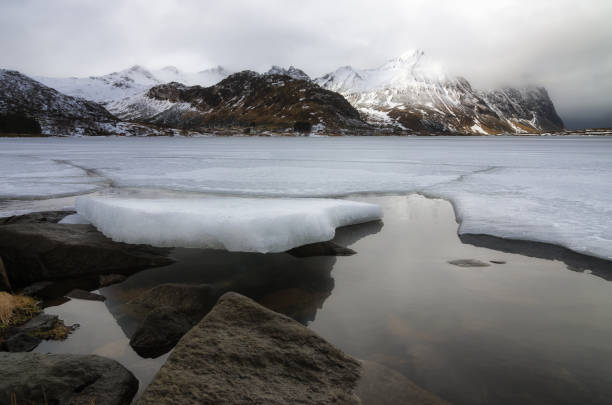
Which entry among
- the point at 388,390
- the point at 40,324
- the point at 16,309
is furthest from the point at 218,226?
the point at 388,390

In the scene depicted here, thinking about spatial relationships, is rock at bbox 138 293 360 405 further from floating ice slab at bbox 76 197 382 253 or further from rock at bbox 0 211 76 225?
rock at bbox 0 211 76 225

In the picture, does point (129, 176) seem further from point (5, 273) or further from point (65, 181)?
point (5, 273)

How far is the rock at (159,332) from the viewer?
4.46 metres

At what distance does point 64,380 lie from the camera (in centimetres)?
338

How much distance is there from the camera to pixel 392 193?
13727 mm

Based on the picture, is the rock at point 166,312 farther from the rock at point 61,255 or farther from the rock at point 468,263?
the rock at point 468,263

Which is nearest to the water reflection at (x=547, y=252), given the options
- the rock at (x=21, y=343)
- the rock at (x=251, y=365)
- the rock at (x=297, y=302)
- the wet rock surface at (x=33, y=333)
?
the rock at (x=297, y=302)

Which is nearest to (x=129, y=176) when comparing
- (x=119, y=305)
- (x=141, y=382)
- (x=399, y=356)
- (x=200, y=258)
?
(x=200, y=258)

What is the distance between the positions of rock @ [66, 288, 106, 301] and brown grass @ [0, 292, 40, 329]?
512 mm

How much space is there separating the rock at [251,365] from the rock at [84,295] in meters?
2.75

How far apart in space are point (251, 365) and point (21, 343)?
10.5 feet

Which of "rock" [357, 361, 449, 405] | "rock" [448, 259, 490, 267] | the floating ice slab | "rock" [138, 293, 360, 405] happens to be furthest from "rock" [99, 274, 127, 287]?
"rock" [448, 259, 490, 267]

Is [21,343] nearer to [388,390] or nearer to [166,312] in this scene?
[166,312]

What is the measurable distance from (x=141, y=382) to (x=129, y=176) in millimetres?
15711
